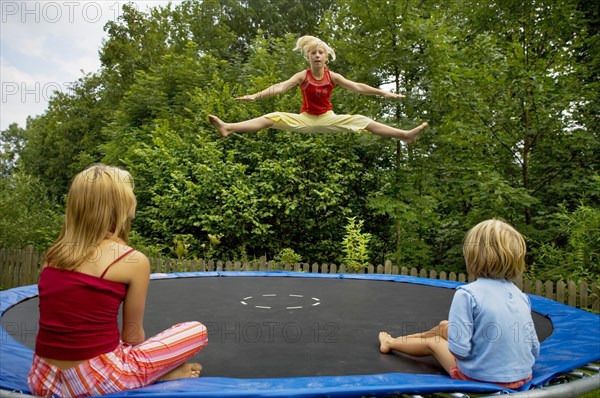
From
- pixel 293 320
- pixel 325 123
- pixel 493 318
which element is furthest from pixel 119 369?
pixel 325 123

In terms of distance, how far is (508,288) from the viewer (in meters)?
1.46

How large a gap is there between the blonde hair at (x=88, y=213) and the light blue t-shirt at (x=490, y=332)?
984 mm

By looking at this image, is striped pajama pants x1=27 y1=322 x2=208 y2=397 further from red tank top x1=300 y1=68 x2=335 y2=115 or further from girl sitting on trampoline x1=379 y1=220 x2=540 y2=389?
red tank top x1=300 y1=68 x2=335 y2=115

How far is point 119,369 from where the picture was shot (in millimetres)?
1273

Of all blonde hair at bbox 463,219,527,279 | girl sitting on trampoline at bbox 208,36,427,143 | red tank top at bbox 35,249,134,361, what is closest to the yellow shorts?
girl sitting on trampoline at bbox 208,36,427,143

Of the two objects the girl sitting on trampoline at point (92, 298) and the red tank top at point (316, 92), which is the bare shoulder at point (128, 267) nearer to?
the girl sitting on trampoline at point (92, 298)

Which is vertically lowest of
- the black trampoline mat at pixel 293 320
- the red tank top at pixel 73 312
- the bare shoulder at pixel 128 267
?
the black trampoline mat at pixel 293 320

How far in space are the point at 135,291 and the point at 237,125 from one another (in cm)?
167

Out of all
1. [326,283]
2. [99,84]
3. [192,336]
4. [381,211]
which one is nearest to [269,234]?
[381,211]

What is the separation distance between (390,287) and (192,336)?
2286mm

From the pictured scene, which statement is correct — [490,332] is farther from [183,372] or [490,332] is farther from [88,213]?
[88,213]

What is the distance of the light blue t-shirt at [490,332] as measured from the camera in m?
1.39

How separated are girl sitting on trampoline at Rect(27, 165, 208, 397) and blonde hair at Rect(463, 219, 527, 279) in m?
0.94

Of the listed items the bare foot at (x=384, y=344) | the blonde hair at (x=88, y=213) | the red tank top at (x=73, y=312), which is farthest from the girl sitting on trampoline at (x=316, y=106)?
the red tank top at (x=73, y=312)
